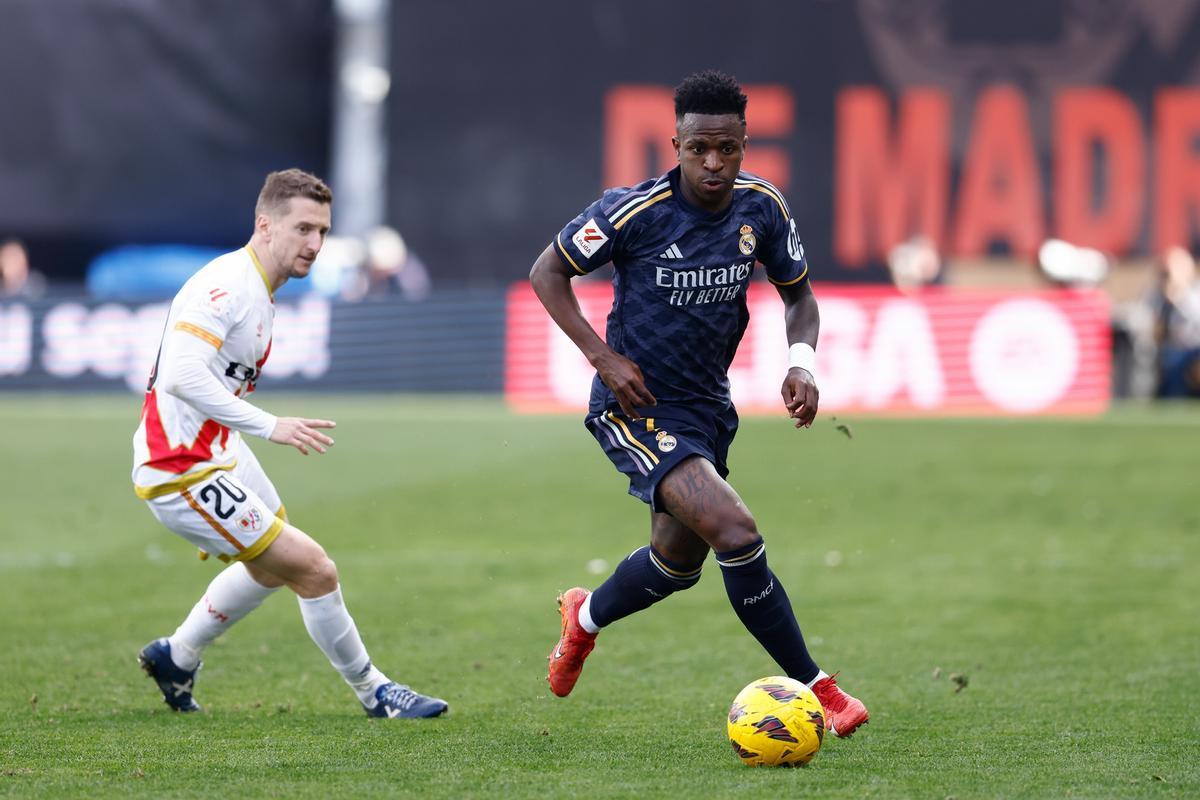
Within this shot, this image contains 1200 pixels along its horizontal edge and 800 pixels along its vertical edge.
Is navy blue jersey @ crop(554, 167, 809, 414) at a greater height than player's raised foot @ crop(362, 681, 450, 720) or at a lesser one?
greater

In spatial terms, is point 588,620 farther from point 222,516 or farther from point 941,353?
point 941,353

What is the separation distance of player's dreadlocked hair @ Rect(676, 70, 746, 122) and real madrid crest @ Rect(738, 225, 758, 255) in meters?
0.43

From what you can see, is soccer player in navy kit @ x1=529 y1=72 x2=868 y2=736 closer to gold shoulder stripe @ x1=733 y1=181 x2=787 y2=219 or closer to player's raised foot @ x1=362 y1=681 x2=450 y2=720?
gold shoulder stripe @ x1=733 y1=181 x2=787 y2=219

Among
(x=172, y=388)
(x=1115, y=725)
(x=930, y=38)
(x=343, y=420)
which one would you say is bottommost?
(x=343, y=420)

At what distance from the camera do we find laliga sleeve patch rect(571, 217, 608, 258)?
617 cm

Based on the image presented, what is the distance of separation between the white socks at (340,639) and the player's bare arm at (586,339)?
1374 mm

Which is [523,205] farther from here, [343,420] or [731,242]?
[731,242]

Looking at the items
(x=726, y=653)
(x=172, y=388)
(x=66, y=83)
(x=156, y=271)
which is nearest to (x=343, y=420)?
(x=156, y=271)

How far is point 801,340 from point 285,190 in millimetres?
2050

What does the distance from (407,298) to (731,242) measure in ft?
49.2

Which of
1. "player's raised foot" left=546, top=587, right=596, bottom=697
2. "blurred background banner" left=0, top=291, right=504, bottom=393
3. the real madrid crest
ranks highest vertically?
the real madrid crest

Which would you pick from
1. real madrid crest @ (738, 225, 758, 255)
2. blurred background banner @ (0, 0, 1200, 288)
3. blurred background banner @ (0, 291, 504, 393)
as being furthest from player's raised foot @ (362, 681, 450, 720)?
blurred background banner @ (0, 0, 1200, 288)


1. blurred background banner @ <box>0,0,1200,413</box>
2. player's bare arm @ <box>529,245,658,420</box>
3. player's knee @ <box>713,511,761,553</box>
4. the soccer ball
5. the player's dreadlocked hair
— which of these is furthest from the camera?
blurred background banner @ <box>0,0,1200,413</box>

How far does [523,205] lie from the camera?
81.5ft
